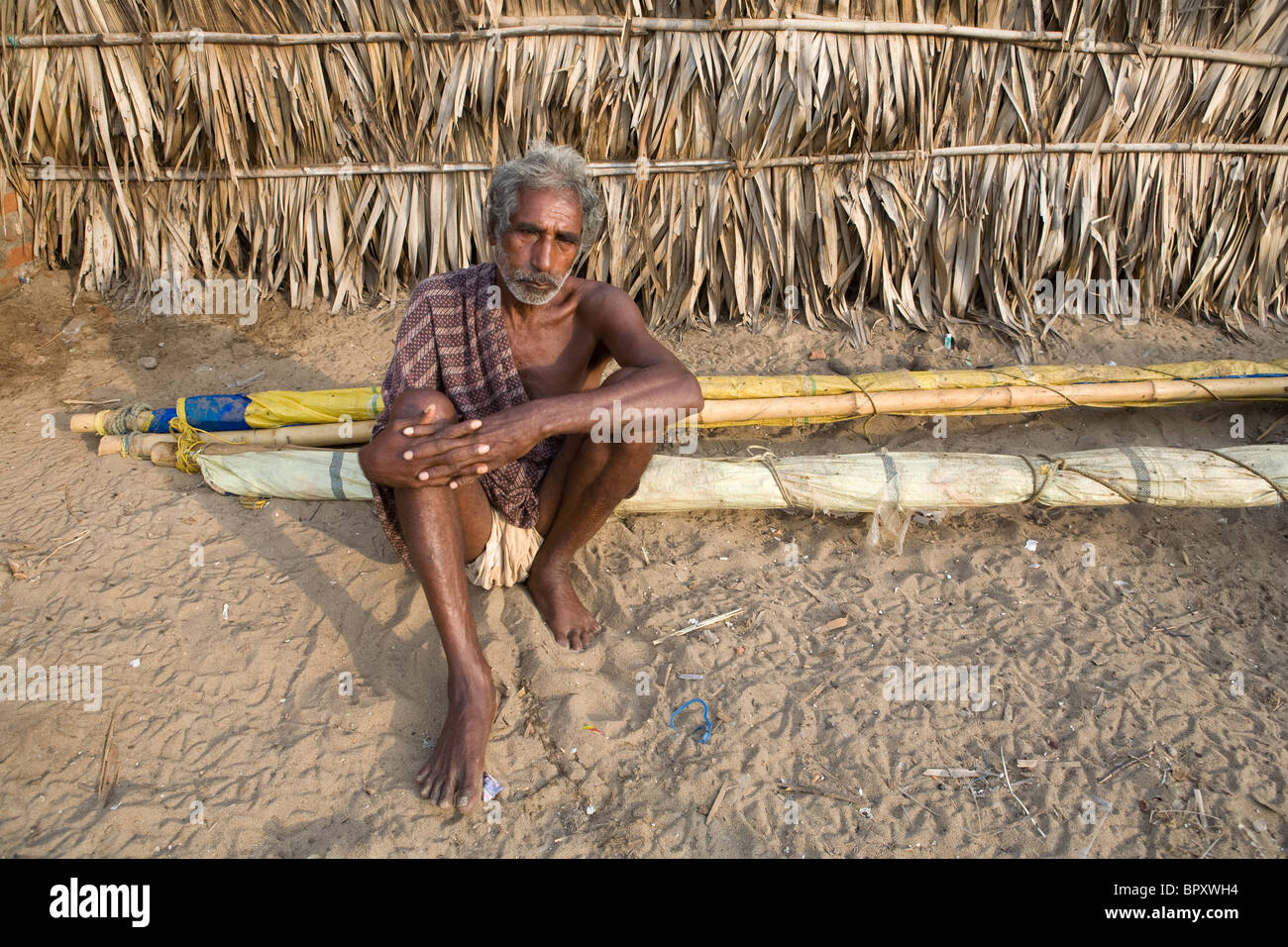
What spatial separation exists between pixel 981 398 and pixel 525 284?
6.03 ft

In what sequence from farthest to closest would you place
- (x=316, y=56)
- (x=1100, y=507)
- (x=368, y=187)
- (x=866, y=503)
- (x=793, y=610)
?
(x=368, y=187)
(x=316, y=56)
(x=1100, y=507)
(x=866, y=503)
(x=793, y=610)

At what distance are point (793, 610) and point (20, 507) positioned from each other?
2.63 m

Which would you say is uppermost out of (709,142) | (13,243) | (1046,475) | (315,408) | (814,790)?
(709,142)

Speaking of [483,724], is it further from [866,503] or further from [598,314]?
[866,503]

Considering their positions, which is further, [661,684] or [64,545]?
[64,545]

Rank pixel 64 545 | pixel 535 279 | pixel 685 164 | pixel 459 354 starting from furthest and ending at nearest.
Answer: pixel 685 164 < pixel 64 545 < pixel 459 354 < pixel 535 279

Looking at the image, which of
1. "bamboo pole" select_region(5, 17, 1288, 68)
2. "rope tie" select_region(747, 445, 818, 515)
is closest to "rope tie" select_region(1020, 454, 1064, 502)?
"rope tie" select_region(747, 445, 818, 515)

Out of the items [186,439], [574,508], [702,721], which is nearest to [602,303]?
[574,508]

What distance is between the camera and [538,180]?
216 centimetres

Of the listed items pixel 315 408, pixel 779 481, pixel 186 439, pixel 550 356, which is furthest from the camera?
pixel 315 408

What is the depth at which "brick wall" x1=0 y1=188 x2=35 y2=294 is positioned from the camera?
13.1 ft

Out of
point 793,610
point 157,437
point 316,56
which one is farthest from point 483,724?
point 316,56

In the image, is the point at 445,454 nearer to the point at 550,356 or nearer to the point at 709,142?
the point at 550,356

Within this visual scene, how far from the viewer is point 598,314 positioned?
7.87ft
